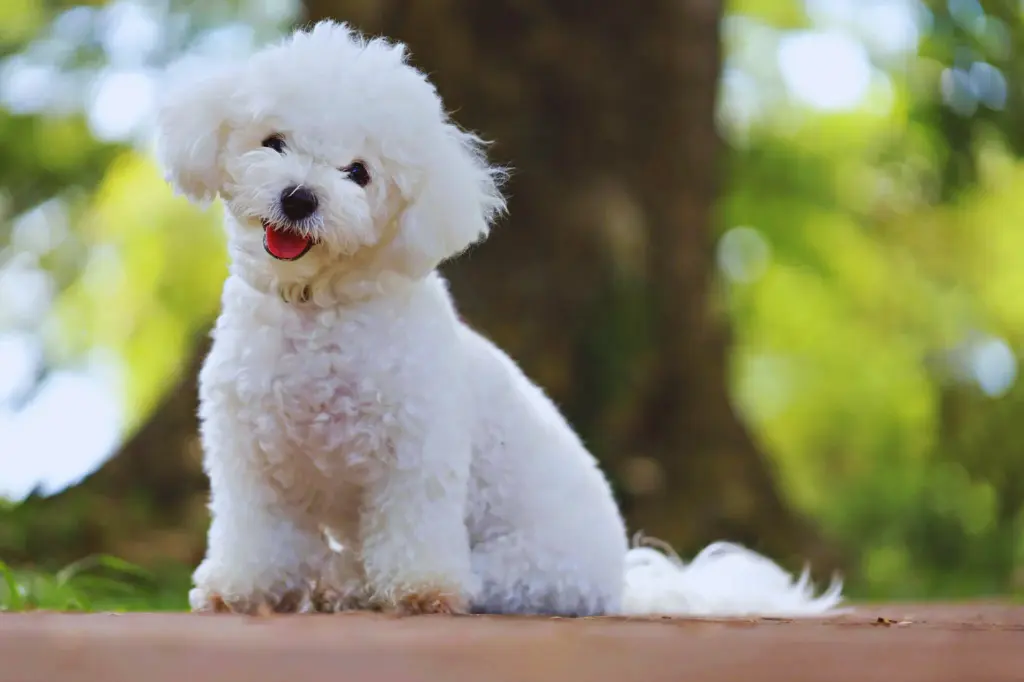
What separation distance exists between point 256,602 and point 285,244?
0.87 metres

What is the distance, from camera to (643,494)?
247 inches

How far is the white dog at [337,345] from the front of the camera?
2834 mm

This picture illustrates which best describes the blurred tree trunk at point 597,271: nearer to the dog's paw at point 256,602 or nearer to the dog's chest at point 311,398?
the dog's paw at point 256,602

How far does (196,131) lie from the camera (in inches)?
114

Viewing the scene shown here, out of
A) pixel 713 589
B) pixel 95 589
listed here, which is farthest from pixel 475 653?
pixel 95 589

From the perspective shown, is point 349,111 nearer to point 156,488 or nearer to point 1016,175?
point 156,488

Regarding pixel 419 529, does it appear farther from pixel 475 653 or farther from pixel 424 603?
pixel 475 653

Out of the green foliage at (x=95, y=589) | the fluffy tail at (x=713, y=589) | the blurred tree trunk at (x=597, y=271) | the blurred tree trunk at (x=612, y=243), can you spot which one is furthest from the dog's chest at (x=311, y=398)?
the blurred tree trunk at (x=612, y=243)

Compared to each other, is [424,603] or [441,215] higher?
[441,215]

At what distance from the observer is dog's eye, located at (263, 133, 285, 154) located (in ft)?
9.39

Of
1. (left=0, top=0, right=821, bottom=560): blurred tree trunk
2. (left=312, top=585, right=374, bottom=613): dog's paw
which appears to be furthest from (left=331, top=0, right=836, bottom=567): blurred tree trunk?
(left=312, top=585, right=374, bottom=613): dog's paw

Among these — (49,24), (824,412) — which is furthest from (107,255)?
(824,412)

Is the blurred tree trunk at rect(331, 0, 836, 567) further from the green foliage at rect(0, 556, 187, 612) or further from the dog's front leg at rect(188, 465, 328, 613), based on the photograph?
the dog's front leg at rect(188, 465, 328, 613)

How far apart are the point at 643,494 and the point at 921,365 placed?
6.59 m
